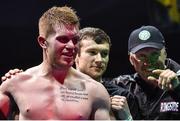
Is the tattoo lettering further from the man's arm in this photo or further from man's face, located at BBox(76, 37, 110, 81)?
man's face, located at BBox(76, 37, 110, 81)

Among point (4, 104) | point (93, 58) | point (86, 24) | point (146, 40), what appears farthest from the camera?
point (86, 24)

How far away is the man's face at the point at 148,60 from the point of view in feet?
7.91

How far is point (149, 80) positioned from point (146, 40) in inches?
8.0

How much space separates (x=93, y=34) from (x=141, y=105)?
37 cm

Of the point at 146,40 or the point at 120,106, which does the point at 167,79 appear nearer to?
the point at 120,106

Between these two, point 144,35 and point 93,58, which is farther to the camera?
point 144,35

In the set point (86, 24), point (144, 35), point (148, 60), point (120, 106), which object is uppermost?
point (86, 24)

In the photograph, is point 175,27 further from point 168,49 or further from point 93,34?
point 93,34

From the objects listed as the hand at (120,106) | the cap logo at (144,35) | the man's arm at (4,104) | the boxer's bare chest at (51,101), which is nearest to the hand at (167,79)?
the hand at (120,106)

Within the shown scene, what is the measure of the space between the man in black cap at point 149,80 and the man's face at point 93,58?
15cm

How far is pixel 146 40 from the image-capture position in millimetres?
2566

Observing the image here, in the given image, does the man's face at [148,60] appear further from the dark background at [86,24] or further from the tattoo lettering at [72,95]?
the dark background at [86,24]

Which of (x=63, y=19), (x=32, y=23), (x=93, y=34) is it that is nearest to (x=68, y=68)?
(x=63, y=19)

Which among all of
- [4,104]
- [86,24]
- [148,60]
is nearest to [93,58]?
[148,60]
